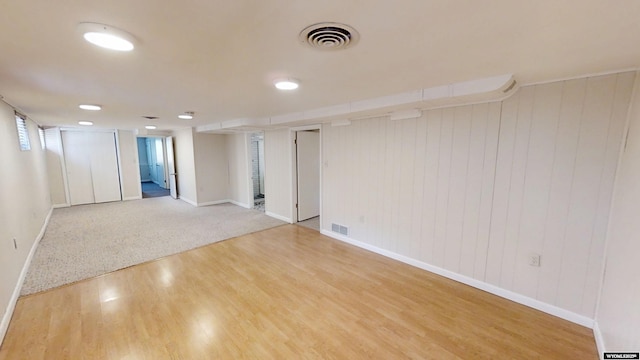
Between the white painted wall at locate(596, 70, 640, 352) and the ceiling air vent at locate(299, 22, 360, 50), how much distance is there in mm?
2056

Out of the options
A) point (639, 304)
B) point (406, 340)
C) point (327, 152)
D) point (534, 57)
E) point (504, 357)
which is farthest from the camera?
point (327, 152)

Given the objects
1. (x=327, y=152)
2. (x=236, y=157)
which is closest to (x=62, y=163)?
(x=236, y=157)


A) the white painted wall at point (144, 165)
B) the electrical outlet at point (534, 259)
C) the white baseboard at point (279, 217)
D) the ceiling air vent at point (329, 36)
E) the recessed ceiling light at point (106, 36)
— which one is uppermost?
the ceiling air vent at point (329, 36)

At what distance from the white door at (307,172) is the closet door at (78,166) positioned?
618 centimetres

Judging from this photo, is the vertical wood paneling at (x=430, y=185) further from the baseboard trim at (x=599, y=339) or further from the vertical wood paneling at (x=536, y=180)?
the baseboard trim at (x=599, y=339)

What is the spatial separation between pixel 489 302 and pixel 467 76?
7.29 feet

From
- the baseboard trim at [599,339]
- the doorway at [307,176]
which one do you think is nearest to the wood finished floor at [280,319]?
the baseboard trim at [599,339]

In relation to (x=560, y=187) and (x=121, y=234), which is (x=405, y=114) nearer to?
(x=560, y=187)

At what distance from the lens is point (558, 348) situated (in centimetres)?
196

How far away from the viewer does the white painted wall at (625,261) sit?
153cm

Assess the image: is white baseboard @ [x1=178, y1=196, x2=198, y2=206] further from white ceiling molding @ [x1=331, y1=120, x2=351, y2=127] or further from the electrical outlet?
the electrical outlet

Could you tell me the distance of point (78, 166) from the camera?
679 centimetres

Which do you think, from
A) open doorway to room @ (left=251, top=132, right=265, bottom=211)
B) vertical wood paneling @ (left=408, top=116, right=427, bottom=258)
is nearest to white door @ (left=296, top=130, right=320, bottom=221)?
open doorway to room @ (left=251, top=132, right=265, bottom=211)

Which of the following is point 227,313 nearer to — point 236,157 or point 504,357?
point 504,357
